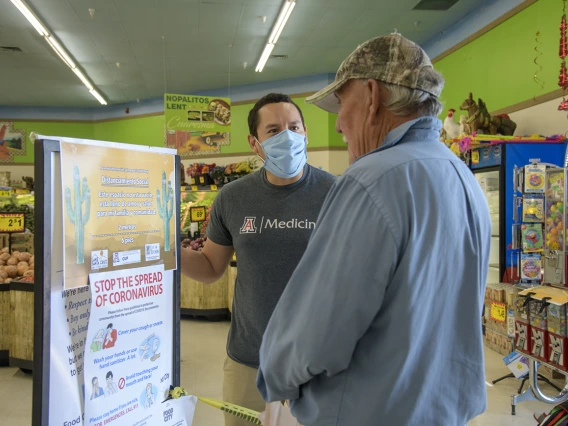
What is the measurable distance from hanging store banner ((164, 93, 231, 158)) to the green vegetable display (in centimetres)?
765

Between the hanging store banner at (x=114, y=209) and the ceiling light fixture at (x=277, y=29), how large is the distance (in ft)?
21.0

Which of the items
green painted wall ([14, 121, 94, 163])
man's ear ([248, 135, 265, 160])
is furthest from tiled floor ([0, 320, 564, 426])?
green painted wall ([14, 121, 94, 163])

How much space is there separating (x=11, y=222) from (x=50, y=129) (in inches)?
416

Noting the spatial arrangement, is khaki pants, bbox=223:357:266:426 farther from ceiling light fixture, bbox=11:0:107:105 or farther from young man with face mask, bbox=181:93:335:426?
ceiling light fixture, bbox=11:0:107:105

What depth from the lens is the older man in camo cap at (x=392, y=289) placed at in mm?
999

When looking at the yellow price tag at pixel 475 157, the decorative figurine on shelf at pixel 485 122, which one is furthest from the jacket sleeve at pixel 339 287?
the yellow price tag at pixel 475 157

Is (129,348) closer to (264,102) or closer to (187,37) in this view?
(264,102)

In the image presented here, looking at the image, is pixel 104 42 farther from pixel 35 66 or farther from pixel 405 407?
pixel 405 407

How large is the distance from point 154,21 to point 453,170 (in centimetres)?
866

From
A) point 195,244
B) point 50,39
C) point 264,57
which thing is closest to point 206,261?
point 195,244

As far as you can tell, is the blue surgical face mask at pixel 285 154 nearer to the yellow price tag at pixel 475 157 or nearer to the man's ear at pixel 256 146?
the man's ear at pixel 256 146

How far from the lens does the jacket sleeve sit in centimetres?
99

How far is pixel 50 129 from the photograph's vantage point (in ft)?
51.4

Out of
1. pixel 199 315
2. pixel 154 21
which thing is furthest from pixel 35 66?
pixel 199 315
